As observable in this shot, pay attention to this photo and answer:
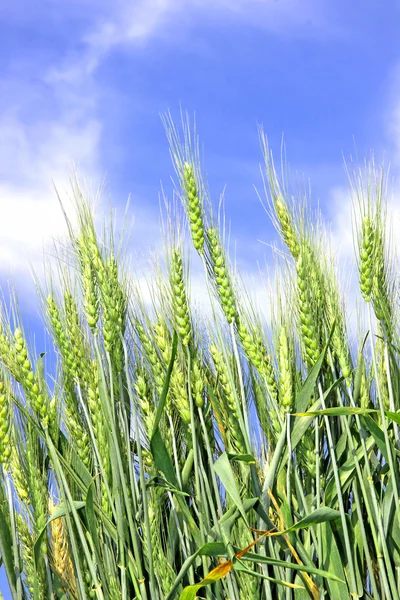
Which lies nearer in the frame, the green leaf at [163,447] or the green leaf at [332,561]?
the green leaf at [163,447]

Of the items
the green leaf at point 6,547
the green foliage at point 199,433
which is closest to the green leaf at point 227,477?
the green foliage at point 199,433

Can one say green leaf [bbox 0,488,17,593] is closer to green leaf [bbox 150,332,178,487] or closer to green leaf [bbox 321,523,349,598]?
green leaf [bbox 150,332,178,487]

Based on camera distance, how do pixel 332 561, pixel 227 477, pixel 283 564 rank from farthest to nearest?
1. pixel 332 561
2. pixel 227 477
3. pixel 283 564

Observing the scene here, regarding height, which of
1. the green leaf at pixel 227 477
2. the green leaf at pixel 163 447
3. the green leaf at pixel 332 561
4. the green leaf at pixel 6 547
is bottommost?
the green leaf at pixel 332 561

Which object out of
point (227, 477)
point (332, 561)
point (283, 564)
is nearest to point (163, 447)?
point (227, 477)

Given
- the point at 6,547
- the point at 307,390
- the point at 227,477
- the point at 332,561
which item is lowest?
the point at 332,561

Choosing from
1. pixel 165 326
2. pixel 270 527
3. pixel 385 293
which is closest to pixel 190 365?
pixel 165 326

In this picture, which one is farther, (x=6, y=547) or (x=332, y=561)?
(x=332, y=561)

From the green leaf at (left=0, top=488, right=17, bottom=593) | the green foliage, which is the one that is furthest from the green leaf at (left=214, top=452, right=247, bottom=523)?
the green leaf at (left=0, top=488, right=17, bottom=593)

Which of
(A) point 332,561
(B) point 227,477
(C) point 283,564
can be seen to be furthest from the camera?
(A) point 332,561

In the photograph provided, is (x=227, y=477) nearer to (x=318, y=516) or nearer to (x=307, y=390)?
(x=318, y=516)

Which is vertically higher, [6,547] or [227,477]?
[227,477]

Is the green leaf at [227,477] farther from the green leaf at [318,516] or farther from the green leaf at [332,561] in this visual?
the green leaf at [332,561]

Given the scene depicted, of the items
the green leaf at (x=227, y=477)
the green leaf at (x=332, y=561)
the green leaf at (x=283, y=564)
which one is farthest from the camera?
the green leaf at (x=332, y=561)
